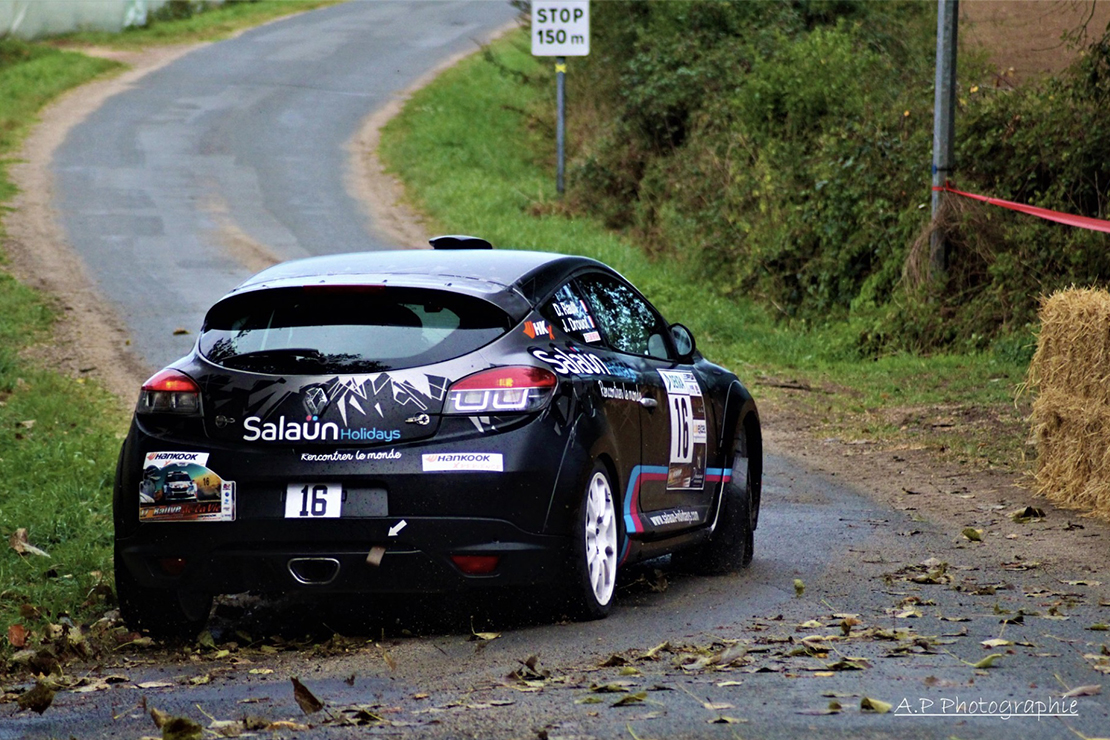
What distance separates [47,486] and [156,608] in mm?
3317

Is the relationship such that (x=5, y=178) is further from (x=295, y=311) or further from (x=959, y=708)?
(x=959, y=708)

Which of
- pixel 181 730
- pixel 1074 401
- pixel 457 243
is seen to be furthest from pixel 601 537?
pixel 1074 401

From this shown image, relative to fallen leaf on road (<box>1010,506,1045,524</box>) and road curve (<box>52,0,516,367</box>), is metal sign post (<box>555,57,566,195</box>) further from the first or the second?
fallen leaf on road (<box>1010,506,1045,524</box>)

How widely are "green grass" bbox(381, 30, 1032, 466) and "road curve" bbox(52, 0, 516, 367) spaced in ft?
4.95

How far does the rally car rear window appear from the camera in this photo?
20.5ft

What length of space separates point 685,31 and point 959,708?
20.7m

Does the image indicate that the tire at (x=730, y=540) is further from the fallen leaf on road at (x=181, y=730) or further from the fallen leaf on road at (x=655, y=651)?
the fallen leaf on road at (x=181, y=730)

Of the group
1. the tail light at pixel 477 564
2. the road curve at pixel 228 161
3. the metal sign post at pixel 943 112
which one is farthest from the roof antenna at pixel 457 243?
the metal sign post at pixel 943 112

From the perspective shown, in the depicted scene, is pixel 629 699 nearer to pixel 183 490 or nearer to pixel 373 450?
pixel 373 450

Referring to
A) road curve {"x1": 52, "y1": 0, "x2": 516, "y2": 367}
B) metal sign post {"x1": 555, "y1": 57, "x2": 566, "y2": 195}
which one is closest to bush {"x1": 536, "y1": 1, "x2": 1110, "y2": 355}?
metal sign post {"x1": 555, "y1": 57, "x2": 566, "y2": 195}

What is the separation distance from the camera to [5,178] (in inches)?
933

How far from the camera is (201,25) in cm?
4091

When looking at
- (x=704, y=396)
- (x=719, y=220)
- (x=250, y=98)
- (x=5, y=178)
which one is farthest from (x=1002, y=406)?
(x=250, y=98)

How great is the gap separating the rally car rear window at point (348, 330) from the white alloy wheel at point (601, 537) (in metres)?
0.82
